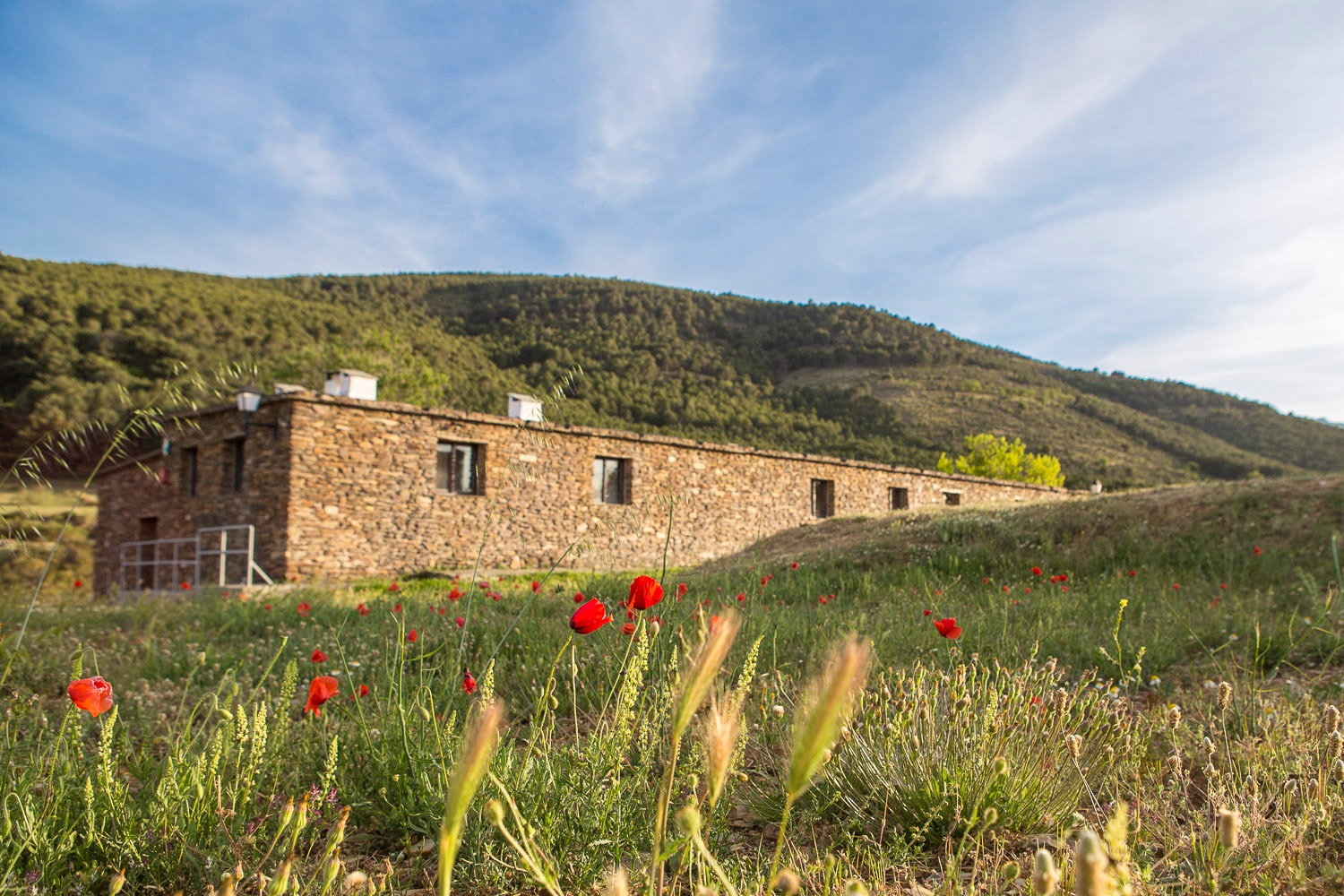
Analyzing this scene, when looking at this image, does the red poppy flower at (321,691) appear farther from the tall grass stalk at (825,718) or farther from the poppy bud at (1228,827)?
the poppy bud at (1228,827)

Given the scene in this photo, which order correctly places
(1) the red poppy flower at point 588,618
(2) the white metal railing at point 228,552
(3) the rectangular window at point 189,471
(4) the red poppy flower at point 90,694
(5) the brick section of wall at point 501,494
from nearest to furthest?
1. (4) the red poppy flower at point 90,694
2. (1) the red poppy flower at point 588,618
3. (2) the white metal railing at point 228,552
4. (5) the brick section of wall at point 501,494
5. (3) the rectangular window at point 189,471

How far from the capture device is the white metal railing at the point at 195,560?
589 inches

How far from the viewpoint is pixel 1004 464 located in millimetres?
34750

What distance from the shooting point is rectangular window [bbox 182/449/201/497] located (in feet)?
59.1

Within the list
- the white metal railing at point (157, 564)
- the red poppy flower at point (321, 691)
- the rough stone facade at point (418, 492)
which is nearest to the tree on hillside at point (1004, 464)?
the rough stone facade at point (418, 492)

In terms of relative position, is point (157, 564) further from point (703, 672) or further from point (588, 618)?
point (703, 672)

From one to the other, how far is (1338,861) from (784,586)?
5.06m

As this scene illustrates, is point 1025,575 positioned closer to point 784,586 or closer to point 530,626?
point 784,586

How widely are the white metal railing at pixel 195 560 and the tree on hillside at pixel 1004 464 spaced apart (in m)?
28.8

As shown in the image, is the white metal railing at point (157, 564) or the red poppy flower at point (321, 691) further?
the white metal railing at point (157, 564)

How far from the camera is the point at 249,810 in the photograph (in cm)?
227

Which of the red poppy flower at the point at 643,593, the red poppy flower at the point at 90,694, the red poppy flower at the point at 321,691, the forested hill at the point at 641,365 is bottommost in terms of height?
the red poppy flower at the point at 321,691

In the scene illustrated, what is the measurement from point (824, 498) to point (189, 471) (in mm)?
16693

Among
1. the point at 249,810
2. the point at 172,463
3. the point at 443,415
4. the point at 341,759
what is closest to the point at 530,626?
the point at 341,759
